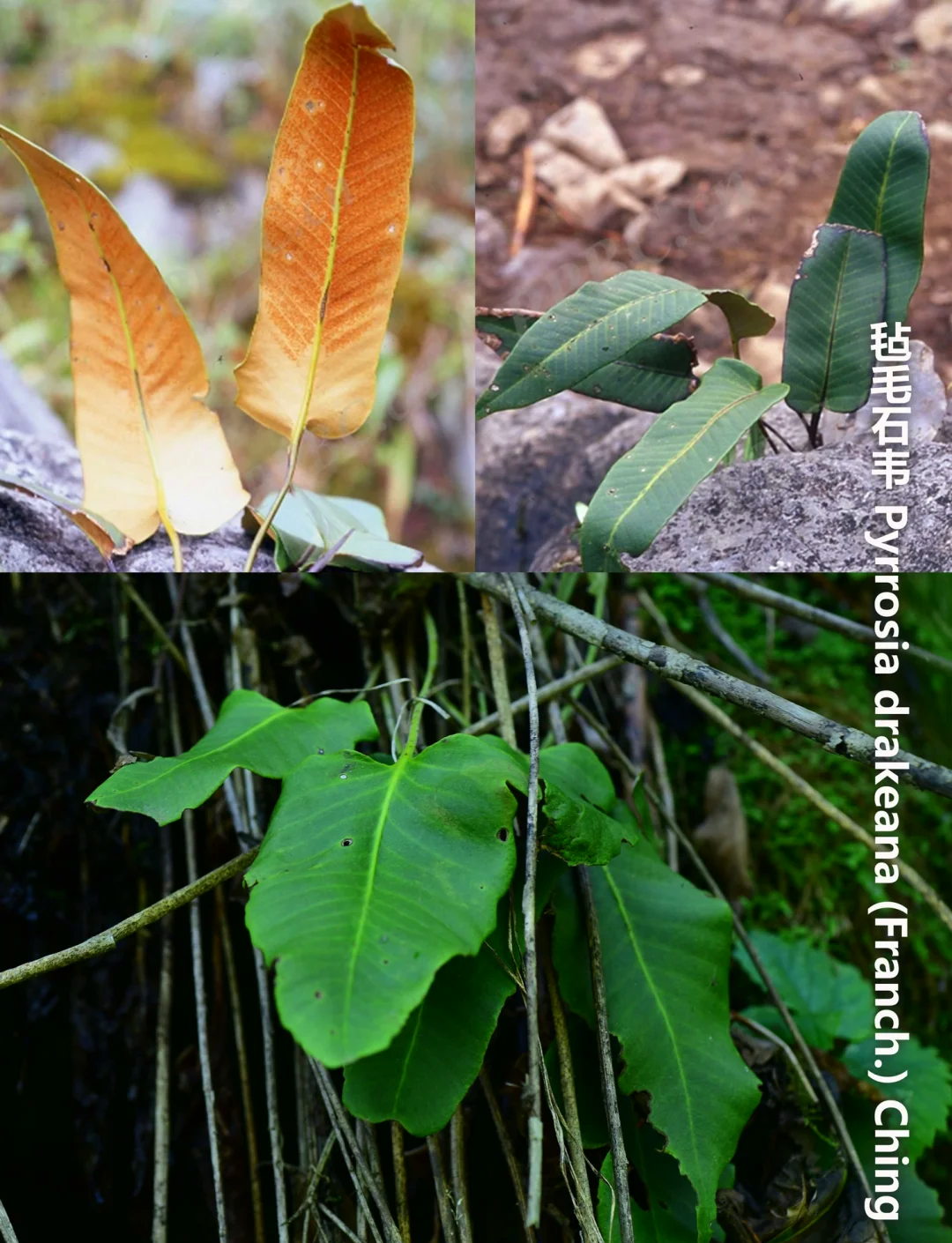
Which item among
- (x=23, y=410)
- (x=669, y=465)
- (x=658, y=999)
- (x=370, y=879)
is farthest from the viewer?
(x=23, y=410)

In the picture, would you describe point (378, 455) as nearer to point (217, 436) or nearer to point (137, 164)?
point (217, 436)

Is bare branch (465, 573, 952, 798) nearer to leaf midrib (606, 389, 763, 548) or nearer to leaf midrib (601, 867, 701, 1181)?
leaf midrib (606, 389, 763, 548)

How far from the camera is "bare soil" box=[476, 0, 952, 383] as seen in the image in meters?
1.06

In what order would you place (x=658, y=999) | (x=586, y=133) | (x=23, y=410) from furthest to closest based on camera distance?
A: (x=23, y=410)
(x=586, y=133)
(x=658, y=999)

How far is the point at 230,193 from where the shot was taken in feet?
4.57

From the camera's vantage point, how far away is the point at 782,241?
1068 mm

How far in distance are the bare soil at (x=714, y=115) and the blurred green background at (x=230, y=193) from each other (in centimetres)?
9

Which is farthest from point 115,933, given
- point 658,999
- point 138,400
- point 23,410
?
point 23,410

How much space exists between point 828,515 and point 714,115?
506 mm

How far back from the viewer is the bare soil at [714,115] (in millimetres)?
1061

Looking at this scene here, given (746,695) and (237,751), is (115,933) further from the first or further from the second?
(746,695)

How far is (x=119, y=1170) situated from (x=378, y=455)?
3.19 ft

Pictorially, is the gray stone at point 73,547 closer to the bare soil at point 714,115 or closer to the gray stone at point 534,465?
the gray stone at point 534,465

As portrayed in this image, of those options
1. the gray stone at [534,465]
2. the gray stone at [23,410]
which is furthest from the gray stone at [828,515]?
the gray stone at [23,410]
